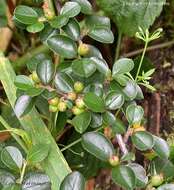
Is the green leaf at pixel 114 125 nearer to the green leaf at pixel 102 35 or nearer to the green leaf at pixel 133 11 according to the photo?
the green leaf at pixel 102 35

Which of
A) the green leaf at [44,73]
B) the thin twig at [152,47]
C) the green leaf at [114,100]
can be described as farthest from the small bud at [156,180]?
the thin twig at [152,47]

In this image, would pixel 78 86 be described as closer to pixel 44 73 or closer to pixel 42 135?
pixel 44 73

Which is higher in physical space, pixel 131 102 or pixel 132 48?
pixel 131 102

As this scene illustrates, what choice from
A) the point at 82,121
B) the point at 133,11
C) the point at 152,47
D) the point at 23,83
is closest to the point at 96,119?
the point at 82,121

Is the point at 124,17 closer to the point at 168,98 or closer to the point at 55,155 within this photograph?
the point at 168,98

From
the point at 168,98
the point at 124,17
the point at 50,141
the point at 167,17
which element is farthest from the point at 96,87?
the point at 167,17

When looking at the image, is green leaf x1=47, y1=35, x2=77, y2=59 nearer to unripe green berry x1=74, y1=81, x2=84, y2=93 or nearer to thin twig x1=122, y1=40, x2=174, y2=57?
unripe green berry x1=74, y1=81, x2=84, y2=93
